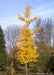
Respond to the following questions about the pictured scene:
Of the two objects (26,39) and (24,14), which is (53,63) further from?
(24,14)

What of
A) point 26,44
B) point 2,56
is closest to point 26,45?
point 26,44

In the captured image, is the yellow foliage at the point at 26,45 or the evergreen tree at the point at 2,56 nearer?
the yellow foliage at the point at 26,45

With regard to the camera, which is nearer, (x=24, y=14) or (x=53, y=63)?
(x=24, y=14)

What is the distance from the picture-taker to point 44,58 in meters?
13.9

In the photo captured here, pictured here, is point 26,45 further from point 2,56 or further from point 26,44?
point 2,56

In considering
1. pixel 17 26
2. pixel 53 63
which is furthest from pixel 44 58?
pixel 17 26

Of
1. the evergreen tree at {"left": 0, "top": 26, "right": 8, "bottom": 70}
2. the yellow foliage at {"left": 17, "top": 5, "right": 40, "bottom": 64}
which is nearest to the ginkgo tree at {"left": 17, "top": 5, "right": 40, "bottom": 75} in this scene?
the yellow foliage at {"left": 17, "top": 5, "right": 40, "bottom": 64}

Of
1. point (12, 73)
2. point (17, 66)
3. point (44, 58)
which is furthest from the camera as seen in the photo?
point (17, 66)

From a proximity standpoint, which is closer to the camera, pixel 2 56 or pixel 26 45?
pixel 26 45

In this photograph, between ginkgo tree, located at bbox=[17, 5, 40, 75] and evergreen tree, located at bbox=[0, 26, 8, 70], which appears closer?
ginkgo tree, located at bbox=[17, 5, 40, 75]

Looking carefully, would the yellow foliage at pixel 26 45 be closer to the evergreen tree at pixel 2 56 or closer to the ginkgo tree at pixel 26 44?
the ginkgo tree at pixel 26 44

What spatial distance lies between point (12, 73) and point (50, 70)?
16.2 ft

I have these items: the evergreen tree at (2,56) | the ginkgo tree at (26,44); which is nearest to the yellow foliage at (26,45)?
the ginkgo tree at (26,44)

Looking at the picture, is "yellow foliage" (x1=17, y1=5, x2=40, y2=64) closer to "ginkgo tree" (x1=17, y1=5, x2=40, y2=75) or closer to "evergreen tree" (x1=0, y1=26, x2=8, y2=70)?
"ginkgo tree" (x1=17, y1=5, x2=40, y2=75)
